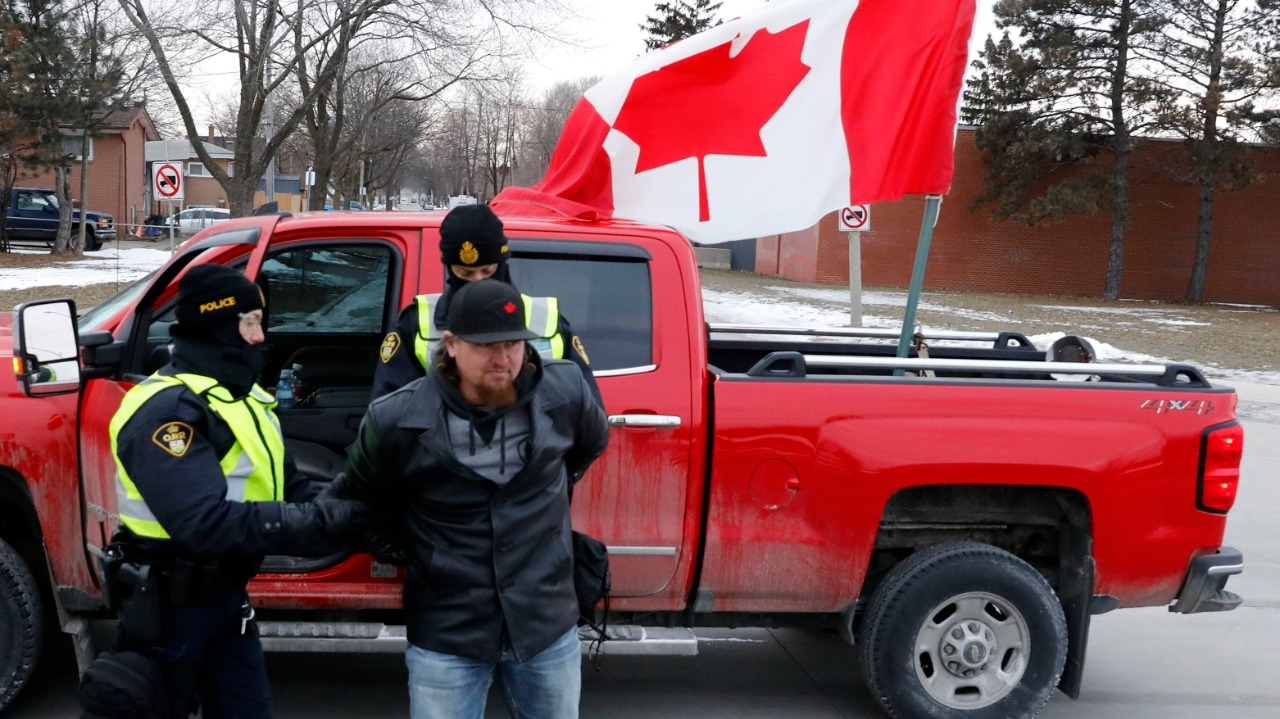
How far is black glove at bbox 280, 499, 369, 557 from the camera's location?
8.64 feet

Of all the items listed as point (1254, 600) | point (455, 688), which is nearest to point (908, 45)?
point (455, 688)

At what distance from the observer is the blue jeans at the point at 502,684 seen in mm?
2645

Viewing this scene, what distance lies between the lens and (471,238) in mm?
3275

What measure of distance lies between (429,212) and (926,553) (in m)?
2.20

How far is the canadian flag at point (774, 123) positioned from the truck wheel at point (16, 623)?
7.13 feet

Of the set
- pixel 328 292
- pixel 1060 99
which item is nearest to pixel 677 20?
pixel 1060 99

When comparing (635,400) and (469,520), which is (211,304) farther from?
(635,400)

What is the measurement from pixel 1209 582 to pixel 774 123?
238cm

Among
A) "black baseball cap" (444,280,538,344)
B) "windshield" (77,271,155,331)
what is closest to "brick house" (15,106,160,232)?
"windshield" (77,271,155,331)

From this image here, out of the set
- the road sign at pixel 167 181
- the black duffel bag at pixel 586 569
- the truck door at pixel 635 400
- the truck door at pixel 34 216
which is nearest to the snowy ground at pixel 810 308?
the road sign at pixel 167 181

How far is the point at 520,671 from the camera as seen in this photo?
8.93 feet

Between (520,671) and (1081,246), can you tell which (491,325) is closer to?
(520,671)

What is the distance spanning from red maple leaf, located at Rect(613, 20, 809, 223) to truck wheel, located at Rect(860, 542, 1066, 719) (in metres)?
1.85

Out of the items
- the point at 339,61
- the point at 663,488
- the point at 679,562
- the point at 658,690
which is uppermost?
the point at 339,61
